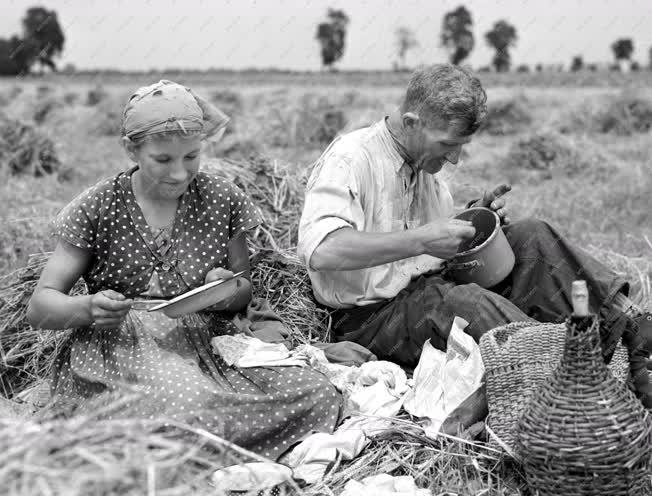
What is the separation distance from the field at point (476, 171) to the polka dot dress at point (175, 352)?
360mm

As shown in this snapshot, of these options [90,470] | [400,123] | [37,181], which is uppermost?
[400,123]

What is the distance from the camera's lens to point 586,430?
227 cm

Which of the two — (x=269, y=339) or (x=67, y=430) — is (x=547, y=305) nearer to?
(x=269, y=339)

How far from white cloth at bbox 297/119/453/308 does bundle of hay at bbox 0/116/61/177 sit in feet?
24.5

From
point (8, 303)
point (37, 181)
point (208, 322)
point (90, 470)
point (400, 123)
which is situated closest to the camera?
point (90, 470)

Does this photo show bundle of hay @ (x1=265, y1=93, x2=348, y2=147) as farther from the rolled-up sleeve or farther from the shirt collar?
the rolled-up sleeve

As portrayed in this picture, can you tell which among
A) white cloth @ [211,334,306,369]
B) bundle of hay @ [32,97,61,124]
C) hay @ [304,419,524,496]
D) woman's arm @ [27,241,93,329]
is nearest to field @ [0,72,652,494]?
hay @ [304,419,524,496]

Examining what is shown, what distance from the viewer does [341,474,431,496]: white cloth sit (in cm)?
252

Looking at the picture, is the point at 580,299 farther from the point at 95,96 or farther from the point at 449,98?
the point at 95,96

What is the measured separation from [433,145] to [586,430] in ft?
4.42

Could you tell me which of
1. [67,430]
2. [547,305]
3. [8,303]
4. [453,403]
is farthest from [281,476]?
[8,303]

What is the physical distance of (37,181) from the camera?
9.04 metres

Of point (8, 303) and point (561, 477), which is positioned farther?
point (8, 303)

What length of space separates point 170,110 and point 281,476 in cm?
127
